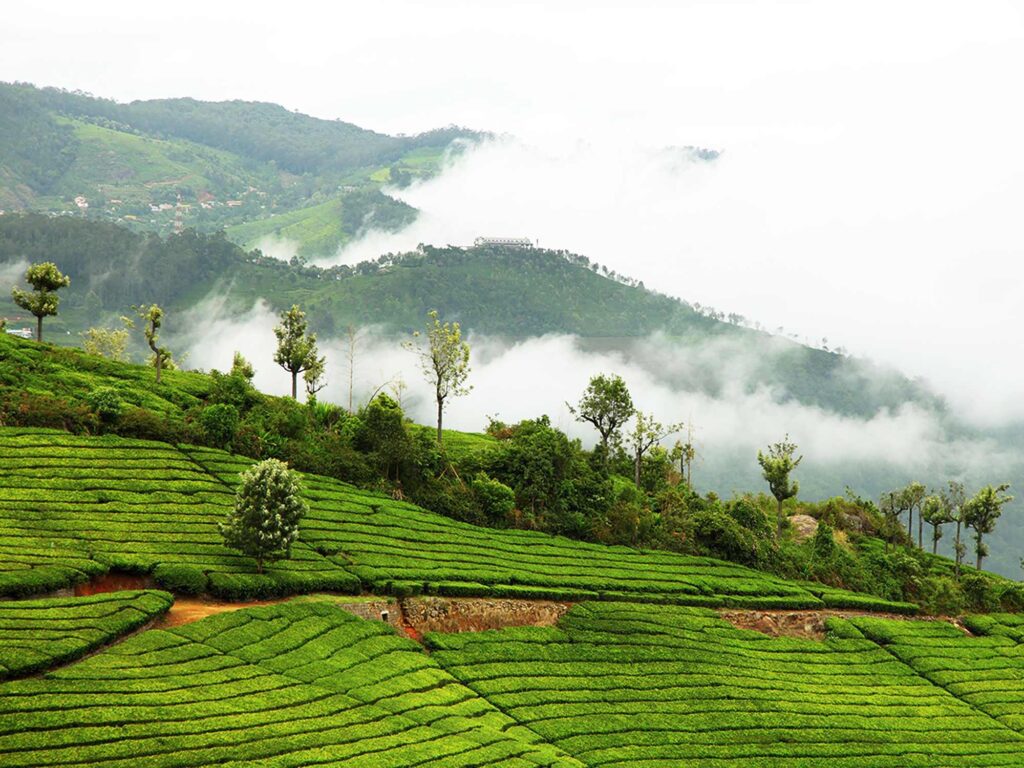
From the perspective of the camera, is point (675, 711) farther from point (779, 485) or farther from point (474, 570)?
point (779, 485)

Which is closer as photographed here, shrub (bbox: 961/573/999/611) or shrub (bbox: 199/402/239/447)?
shrub (bbox: 199/402/239/447)

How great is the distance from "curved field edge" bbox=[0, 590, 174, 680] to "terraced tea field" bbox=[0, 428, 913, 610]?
1.76 metres

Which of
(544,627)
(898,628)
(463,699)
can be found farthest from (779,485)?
(463,699)

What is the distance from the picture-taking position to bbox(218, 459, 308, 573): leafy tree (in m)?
40.6

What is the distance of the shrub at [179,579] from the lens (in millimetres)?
38000

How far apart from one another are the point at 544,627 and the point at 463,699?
1009cm

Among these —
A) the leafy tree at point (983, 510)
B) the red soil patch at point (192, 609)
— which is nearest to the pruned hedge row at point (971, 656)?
the leafy tree at point (983, 510)

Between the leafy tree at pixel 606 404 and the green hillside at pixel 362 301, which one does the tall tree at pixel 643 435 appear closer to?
the leafy tree at pixel 606 404

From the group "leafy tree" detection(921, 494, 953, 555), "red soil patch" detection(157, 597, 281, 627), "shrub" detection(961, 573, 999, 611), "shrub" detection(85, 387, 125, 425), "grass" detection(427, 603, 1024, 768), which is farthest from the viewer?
"leafy tree" detection(921, 494, 953, 555)

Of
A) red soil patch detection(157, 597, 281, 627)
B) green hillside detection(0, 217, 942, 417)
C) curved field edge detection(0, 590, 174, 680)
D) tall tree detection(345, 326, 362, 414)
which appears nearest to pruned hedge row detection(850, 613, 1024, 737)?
red soil patch detection(157, 597, 281, 627)

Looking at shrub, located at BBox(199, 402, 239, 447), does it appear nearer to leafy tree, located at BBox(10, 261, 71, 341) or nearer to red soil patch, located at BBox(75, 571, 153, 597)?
leafy tree, located at BBox(10, 261, 71, 341)

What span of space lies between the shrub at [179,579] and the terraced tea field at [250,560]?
5 cm

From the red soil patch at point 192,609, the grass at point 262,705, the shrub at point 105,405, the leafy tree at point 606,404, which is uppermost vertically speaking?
the leafy tree at point 606,404

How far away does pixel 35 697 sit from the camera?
26.8m
